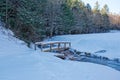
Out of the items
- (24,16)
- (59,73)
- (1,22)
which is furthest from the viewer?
(24,16)

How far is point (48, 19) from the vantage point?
3372 cm

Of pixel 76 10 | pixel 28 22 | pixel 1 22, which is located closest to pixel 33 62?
pixel 1 22

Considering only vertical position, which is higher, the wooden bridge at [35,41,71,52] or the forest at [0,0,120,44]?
the forest at [0,0,120,44]

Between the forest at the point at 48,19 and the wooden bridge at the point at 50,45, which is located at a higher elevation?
the forest at the point at 48,19

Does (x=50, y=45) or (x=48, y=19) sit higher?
(x=48, y=19)

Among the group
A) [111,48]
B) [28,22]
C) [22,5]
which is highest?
[22,5]

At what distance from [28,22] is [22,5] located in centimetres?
177

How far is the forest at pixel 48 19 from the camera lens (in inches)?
708

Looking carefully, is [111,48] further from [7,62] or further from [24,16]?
[7,62]

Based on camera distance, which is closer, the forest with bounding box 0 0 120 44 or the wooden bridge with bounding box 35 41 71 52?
the wooden bridge with bounding box 35 41 71 52

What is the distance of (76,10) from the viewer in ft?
153

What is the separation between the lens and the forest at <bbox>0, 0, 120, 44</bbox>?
17984 millimetres

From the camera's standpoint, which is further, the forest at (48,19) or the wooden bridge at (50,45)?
the forest at (48,19)

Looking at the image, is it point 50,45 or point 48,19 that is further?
point 48,19
